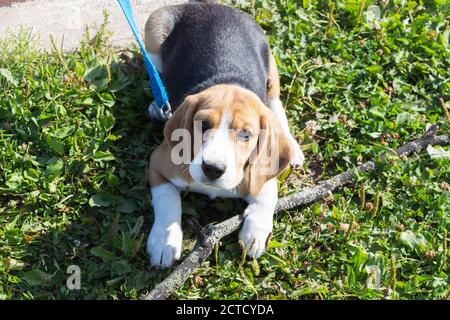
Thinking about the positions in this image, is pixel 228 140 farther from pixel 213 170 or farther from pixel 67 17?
pixel 67 17

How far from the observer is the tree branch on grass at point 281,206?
450cm

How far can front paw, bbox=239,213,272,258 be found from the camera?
4.83 m

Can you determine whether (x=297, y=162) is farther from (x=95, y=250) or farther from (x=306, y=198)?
(x=95, y=250)

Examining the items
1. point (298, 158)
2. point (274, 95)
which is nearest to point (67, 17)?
point (274, 95)

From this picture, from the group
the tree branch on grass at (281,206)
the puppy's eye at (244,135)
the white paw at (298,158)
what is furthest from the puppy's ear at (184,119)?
the white paw at (298,158)

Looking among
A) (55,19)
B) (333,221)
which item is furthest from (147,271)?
(55,19)

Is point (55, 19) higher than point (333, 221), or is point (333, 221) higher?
point (55, 19)

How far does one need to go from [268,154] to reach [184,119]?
600 mm

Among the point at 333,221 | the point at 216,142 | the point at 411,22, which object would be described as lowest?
the point at 333,221

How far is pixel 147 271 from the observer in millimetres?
4746

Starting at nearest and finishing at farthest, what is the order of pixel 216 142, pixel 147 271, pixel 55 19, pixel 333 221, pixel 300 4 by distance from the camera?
pixel 216 142, pixel 147 271, pixel 333 221, pixel 55 19, pixel 300 4

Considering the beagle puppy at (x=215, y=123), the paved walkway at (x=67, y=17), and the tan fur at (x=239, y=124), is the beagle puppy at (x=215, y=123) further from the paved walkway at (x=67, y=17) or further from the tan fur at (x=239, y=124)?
the paved walkway at (x=67, y=17)

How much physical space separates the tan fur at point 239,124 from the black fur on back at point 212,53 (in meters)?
0.37

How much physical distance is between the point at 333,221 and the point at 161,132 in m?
1.52
